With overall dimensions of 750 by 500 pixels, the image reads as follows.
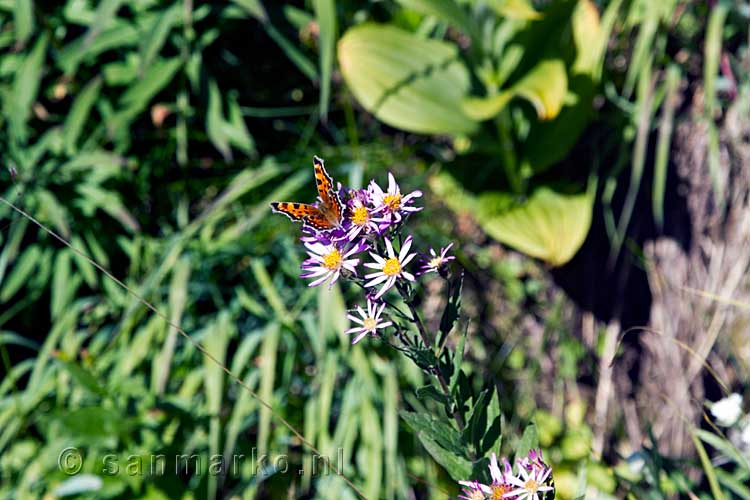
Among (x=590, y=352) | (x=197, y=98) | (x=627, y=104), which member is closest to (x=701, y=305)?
(x=590, y=352)

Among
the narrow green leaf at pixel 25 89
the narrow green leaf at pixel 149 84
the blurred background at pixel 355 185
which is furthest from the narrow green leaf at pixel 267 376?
the narrow green leaf at pixel 25 89

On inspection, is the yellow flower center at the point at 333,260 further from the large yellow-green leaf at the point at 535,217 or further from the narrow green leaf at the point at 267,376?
the large yellow-green leaf at the point at 535,217

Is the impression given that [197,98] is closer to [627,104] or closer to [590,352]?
[627,104]

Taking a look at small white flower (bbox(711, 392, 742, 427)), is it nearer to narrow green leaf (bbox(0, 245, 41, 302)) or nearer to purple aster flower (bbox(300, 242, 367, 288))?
purple aster flower (bbox(300, 242, 367, 288))

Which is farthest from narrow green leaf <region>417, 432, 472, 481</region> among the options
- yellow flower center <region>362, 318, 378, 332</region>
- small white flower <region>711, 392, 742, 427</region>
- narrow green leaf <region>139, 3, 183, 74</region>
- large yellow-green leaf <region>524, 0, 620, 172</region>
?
large yellow-green leaf <region>524, 0, 620, 172</region>

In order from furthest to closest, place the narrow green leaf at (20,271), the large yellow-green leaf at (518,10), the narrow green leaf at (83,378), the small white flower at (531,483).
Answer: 1. the narrow green leaf at (20,271)
2. the large yellow-green leaf at (518,10)
3. the narrow green leaf at (83,378)
4. the small white flower at (531,483)

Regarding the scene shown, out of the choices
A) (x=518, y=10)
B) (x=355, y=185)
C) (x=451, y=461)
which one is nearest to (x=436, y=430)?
(x=451, y=461)

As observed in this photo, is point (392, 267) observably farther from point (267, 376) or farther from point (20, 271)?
point (20, 271)
